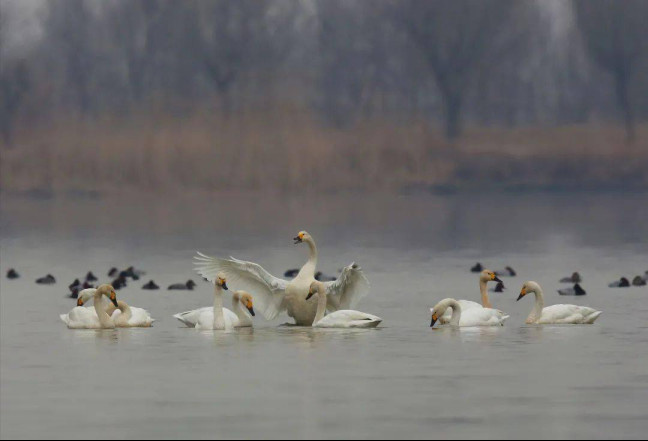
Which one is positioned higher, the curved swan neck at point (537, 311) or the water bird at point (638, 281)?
the water bird at point (638, 281)

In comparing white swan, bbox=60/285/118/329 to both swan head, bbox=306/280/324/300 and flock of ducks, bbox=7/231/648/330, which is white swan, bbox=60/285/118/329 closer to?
flock of ducks, bbox=7/231/648/330

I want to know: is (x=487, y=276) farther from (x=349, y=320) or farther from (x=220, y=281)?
(x=220, y=281)

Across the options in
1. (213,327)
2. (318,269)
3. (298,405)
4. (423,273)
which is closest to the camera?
(298,405)

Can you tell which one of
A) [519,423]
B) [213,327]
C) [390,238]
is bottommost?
[519,423]

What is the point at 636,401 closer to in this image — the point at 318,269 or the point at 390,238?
the point at 318,269

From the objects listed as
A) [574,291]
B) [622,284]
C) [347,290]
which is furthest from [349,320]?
[622,284]

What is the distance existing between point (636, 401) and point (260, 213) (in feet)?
225

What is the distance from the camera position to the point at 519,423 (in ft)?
55.6

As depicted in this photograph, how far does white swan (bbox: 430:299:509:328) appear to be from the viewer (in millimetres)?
25125

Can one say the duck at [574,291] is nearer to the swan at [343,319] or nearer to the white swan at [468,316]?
the white swan at [468,316]

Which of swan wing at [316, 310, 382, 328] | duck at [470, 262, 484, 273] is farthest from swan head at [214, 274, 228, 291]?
duck at [470, 262, 484, 273]

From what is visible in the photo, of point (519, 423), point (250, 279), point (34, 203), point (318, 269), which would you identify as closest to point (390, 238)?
point (318, 269)

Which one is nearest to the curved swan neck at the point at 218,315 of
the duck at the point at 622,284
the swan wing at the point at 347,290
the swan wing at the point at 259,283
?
the swan wing at the point at 259,283

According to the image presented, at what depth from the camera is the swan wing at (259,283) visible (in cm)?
2639
